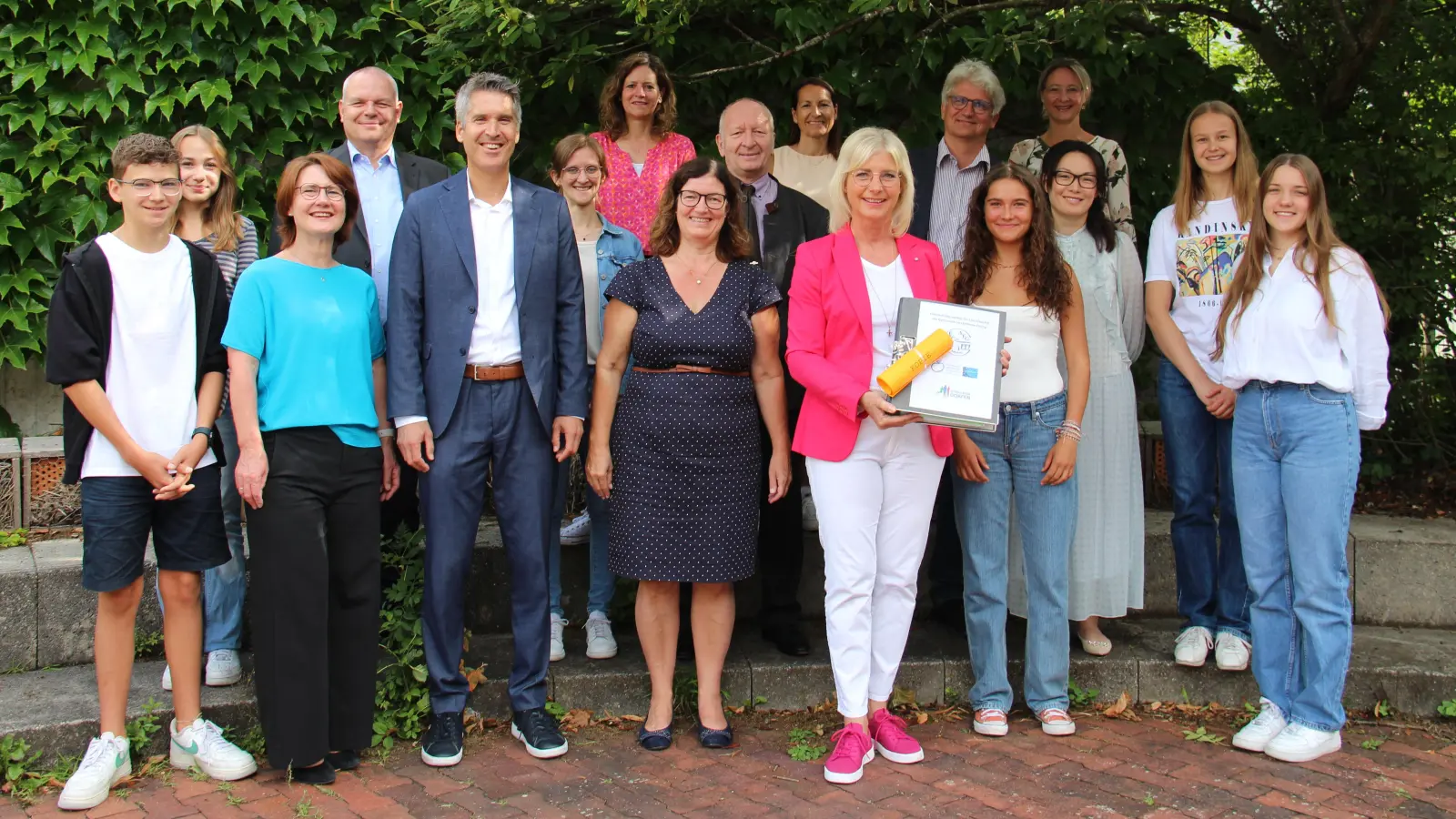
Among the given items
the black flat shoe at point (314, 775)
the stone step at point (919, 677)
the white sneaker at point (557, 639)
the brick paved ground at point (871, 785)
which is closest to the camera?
the brick paved ground at point (871, 785)

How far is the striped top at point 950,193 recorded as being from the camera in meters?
4.96

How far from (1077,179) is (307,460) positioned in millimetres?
2754

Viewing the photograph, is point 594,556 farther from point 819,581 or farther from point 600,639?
point 819,581

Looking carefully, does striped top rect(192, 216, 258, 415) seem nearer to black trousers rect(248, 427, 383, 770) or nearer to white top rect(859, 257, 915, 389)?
black trousers rect(248, 427, 383, 770)

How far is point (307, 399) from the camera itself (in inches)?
148

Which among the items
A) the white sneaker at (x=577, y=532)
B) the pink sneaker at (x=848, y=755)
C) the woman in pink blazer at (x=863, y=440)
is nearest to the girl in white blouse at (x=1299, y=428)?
the woman in pink blazer at (x=863, y=440)

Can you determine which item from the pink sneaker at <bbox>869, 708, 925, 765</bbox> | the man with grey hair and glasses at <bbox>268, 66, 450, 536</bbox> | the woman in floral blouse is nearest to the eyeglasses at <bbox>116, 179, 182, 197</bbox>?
the man with grey hair and glasses at <bbox>268, 66, 450, 536</bbox>

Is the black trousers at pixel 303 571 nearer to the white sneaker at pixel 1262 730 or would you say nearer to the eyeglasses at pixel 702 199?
the eyeglasses at pixel 702 199

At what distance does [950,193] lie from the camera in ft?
16.5

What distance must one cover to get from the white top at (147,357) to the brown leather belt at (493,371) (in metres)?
0.82

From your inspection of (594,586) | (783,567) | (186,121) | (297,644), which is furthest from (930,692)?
(186,121)

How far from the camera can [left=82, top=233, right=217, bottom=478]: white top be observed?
3.70 m

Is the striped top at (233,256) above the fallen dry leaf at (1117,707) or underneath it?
above

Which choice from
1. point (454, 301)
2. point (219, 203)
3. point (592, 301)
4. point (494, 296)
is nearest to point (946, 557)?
point (592, 301)
